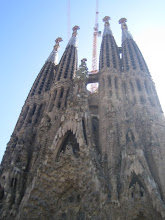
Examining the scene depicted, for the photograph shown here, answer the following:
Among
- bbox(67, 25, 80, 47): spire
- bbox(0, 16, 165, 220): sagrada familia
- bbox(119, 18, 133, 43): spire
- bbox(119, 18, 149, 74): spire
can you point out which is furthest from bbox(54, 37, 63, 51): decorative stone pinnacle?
bbox(0, 16, 165, 220): sagrada familia

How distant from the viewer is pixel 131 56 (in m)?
27.1

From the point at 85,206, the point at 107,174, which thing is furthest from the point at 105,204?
the point at 107,174

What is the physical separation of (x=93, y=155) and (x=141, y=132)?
4461 millimetres

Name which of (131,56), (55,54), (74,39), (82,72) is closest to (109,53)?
(131,56)

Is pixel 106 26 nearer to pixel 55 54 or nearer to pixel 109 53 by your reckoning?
pixel 55 54

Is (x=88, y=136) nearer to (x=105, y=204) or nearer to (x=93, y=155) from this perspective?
(x=93, y=155)

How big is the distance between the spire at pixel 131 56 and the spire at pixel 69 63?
6397 mm

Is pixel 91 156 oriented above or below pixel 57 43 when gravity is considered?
below

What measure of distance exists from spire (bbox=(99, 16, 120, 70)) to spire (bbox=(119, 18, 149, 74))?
37.6 inches

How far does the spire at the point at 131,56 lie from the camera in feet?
82.2

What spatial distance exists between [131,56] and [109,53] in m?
2.96

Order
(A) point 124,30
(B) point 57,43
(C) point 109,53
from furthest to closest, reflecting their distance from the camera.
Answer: (B) point 57,43 < (A) point 124,30 < (C) point 109,53

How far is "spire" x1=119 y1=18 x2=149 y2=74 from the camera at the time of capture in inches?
987

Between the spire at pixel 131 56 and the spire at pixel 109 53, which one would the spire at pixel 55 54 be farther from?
the spire at pixel 131 56
